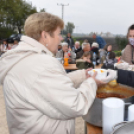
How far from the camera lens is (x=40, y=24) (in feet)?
3.16

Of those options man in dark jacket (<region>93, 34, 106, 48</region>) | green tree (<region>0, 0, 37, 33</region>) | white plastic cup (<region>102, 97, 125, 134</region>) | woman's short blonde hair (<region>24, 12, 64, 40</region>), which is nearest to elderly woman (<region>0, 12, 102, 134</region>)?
woman's short blonde hair (<region>24, 12, 64, 40</region>)

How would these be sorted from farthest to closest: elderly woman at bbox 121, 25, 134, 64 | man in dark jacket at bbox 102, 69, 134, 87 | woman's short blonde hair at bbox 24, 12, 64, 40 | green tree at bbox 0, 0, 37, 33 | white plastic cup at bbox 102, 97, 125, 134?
green tree at bbox 0, 0, 37, 33
elderly woman at bbox 121, 25, 134, 64
man in dark jacket at bbox 102, 69, 134, 87
woman's short blonde hair at bbox 24, 12, 64, 40
white plastic cup at bbox 102, 97, 125, 134

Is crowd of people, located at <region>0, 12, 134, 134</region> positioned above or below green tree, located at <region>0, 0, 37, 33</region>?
below

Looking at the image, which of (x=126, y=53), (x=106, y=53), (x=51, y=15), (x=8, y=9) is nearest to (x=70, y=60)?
(x=106, y=53)

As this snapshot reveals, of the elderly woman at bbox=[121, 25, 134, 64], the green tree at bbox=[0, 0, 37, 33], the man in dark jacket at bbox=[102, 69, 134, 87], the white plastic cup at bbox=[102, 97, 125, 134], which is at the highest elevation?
the green tree at bbox=[0, 0, 37, 33]

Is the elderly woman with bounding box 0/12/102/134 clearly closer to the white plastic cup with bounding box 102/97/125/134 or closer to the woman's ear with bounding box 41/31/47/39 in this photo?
the woman's ear with bounding box 41/31/47/39

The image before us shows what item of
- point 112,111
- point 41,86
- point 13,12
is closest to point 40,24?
point 41,86

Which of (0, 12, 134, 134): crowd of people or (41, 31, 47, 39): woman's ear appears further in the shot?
(41, 31, 47, 39): woman's ear

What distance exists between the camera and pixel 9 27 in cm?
2830

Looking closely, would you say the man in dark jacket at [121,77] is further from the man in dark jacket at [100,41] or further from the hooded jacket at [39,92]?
the man in dark jacket at [100,41]

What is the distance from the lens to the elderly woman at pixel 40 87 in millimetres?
792

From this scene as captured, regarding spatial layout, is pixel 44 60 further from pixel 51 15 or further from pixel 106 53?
pixel 106 53

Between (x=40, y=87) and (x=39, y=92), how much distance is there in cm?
3

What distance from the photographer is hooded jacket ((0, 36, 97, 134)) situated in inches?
31.1
